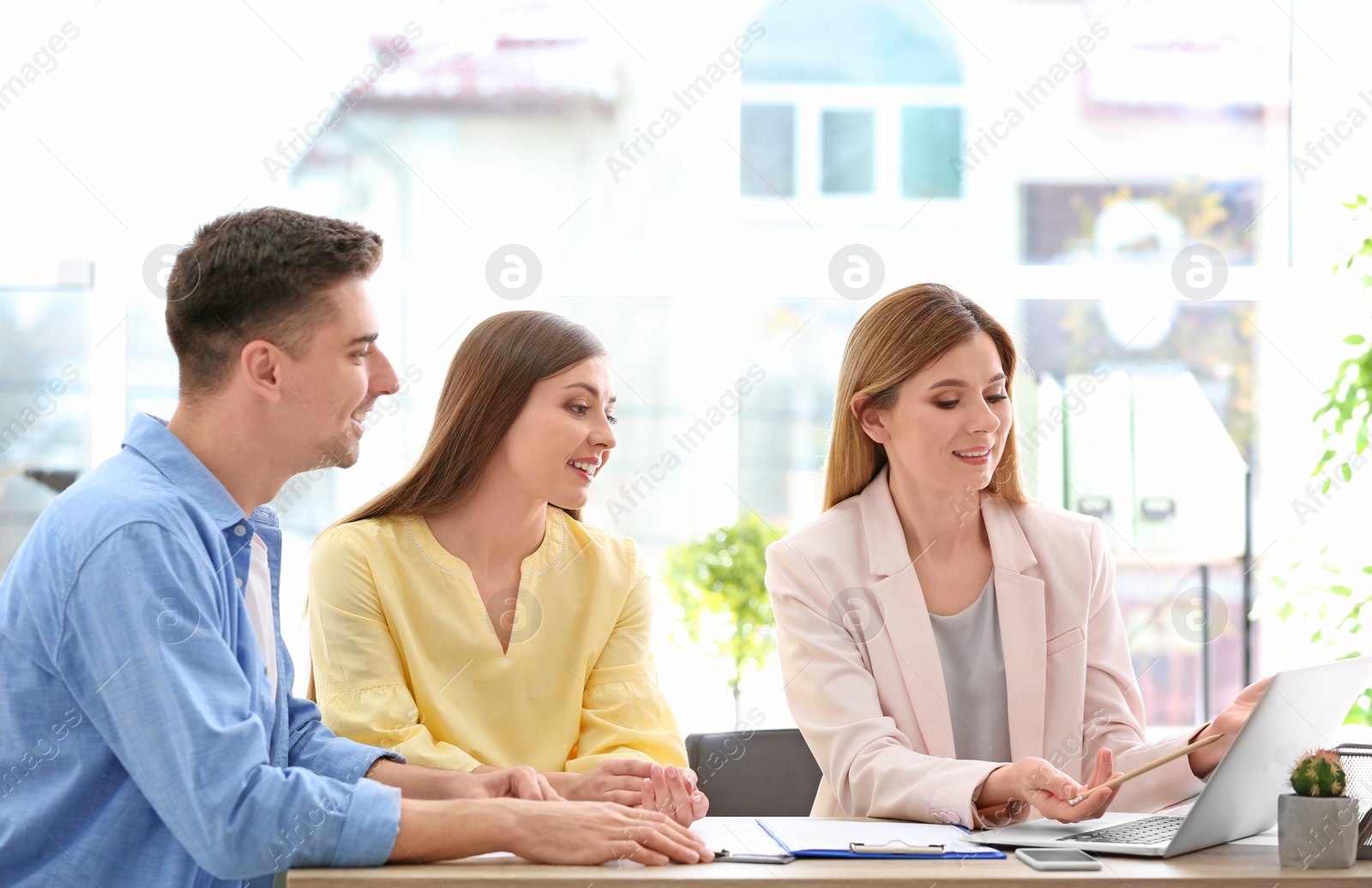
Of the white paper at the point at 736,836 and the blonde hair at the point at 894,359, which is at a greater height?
the blonde hair at the point at 894,359

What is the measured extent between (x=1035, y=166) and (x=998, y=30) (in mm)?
521

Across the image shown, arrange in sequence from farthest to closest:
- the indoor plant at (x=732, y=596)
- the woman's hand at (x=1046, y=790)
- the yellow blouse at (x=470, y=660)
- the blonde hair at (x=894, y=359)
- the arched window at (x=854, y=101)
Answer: the arched window at (x=854, y=101), the indoor plant at (x=732, y=596), the blonde hair at (x=894, y=359), the yellow blouse at (x=470, y=660), the woman's hand at (x=1046, y=790)

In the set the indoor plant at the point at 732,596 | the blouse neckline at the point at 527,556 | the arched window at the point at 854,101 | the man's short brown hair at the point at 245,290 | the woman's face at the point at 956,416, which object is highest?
the arched window at the point at 854,101

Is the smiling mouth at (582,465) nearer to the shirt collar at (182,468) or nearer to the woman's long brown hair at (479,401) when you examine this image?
the woman's long brown hair at (479,401)

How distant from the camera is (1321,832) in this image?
134 centimetres

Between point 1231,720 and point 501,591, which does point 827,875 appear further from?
point 501,591

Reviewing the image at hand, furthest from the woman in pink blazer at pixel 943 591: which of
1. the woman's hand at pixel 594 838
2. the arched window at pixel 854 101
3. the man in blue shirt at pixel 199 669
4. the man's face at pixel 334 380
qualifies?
the arched window at pixel 854 101

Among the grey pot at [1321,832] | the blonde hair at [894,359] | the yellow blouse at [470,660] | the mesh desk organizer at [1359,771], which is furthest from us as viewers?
the blonde hair at [894,359]

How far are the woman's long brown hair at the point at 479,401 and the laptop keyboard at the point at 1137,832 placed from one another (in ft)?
3.84

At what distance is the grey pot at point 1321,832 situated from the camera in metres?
1.34

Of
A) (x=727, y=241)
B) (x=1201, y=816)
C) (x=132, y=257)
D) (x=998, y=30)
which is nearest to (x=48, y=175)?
(x=132, y=257)

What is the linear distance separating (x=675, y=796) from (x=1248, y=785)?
28.3 inches

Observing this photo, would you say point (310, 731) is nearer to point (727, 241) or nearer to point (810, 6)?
point (727, 241)

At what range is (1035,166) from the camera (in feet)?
14.3
